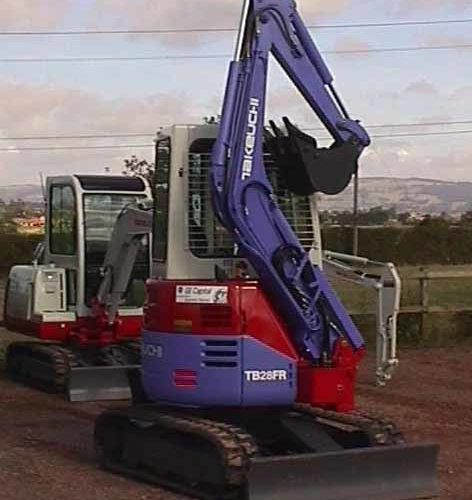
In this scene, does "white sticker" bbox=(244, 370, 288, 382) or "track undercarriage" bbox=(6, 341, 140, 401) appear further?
"track undercarriage" bbox=(6, 341, 140, 401)

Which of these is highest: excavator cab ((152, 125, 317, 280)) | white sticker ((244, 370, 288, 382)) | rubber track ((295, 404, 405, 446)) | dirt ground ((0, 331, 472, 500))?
excavator cab ((152, 125, 317, 280))

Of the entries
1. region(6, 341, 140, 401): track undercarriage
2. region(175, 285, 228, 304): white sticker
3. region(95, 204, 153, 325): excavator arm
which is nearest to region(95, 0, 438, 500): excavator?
region(175, 285, 228, 304): white sticker

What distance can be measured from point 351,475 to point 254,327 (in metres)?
1.22

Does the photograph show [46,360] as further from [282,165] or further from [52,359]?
→ [282,165]

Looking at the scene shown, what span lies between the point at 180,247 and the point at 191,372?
92cm

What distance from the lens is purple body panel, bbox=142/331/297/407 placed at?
8742 millimetres

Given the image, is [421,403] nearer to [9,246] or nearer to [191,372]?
[191,372]

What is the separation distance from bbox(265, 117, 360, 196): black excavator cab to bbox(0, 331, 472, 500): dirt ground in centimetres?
236

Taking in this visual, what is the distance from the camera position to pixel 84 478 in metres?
9.35

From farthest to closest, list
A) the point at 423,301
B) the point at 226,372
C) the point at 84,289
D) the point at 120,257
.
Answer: the point at 423,301 → the point at 84,289 → the point at 120,257 → the point at 226,372

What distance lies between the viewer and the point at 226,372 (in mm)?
8742

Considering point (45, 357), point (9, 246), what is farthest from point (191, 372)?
point (9, 246)

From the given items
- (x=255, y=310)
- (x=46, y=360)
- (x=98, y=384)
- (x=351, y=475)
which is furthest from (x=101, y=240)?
(x=351, y=475)

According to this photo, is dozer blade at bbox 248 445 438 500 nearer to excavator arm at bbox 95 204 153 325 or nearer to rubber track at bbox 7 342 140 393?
excavator arm at bbox 95 204 153 325
